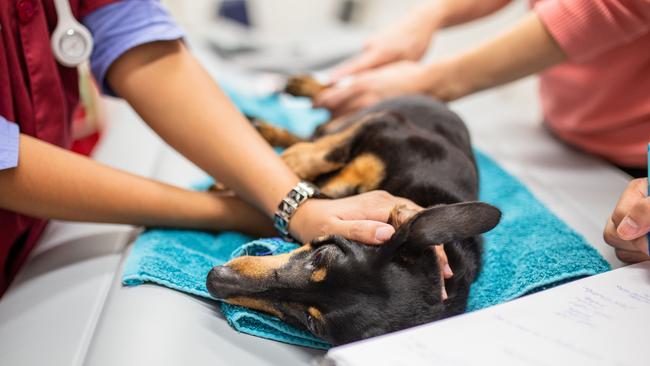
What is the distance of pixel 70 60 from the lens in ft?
4.03

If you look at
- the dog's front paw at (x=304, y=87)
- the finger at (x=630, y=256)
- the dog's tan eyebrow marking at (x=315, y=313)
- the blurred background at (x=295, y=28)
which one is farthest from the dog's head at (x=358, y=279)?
the blurred background at (x=295, y=28)

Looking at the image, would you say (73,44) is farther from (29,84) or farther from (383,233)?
(383,233)

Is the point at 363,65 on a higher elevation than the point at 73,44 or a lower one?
lower

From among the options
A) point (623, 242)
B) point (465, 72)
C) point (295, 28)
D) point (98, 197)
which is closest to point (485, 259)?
point (623, 242)

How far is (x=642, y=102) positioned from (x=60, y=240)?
1.41 meters

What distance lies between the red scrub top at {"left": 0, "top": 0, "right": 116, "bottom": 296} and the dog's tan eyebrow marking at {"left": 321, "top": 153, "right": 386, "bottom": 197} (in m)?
0.61

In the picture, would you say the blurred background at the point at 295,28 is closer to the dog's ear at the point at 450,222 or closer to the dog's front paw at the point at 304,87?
the dog's front paw at the point at 304,87

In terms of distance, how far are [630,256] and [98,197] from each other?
1024mm

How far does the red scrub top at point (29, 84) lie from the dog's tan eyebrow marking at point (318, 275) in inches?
20.9

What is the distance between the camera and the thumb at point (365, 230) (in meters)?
1.02

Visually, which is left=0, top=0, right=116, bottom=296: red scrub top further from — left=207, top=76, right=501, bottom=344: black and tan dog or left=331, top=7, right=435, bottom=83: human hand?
left=331, top=7, right=435, bottom=83: human hand

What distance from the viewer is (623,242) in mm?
1140

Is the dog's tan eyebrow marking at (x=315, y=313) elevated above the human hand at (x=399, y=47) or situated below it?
below

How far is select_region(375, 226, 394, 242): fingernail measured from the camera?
101cm
